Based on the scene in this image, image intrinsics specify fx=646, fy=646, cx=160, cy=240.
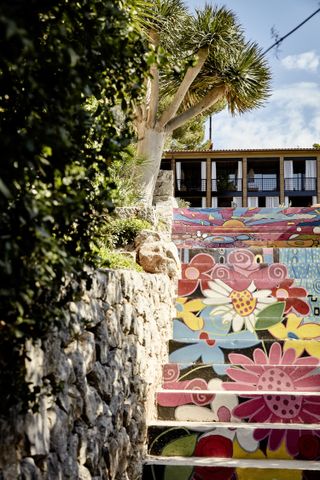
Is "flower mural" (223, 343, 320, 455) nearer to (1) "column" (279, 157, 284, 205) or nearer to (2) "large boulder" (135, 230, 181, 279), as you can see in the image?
(2) "large boulder" (135, 230, 181, 279)

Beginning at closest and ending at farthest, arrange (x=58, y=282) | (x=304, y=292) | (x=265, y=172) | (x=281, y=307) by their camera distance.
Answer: (x=58, y=282) < (x=281, y=307) < (x=304, y=292) < (x=265, y=172)

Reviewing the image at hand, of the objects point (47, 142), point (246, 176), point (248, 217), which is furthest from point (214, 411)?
point (246, 176)

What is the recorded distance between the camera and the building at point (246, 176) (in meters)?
31.5

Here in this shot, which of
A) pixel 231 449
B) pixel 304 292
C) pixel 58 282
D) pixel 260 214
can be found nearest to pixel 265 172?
pixel 260 214

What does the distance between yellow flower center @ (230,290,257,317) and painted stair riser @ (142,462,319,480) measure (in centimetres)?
236

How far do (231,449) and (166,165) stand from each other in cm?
2784

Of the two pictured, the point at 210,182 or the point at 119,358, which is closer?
the point at 119,358

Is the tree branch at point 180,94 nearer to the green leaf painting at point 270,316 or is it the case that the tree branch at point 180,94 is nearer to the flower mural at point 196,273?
the flower mural at point 196,273

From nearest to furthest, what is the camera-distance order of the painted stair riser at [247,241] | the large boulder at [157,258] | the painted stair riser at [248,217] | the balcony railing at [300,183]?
the large boulder at [157,258] → the painted stair riser at [247,241] → the painted stair riser at [248,217] → the balcony railing at [300,183]

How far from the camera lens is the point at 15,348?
2201 mm

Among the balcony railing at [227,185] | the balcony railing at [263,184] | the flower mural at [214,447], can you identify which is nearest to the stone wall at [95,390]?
the flower mural at [214,447]

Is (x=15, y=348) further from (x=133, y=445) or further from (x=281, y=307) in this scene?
(x=281, y=307)

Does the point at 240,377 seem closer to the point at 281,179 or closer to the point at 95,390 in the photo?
the point at 95,390

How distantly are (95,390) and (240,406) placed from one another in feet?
7.29
